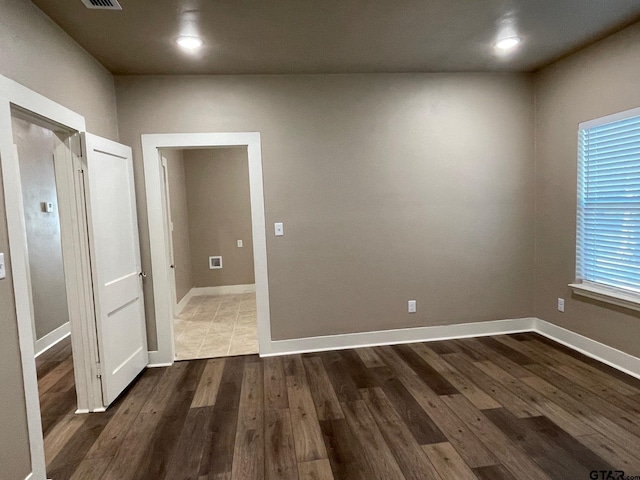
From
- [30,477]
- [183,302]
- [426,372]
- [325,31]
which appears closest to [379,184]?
[325,31]

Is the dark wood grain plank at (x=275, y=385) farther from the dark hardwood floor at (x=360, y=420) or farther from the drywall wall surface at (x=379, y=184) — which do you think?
the drywall wall surface at (x=379, y=184)

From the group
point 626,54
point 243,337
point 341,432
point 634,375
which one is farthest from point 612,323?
point 243,337

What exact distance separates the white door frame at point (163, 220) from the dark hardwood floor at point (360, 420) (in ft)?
0.93

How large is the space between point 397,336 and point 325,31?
109 inches

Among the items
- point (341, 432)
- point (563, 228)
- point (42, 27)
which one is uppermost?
point (42, 27)

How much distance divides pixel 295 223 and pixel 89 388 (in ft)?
6.70

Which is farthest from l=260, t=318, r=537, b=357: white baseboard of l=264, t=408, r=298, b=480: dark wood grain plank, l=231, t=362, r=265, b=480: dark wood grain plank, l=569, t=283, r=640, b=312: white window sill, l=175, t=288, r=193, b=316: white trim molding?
l=175, t=288, r=193, b=316: white trim molding

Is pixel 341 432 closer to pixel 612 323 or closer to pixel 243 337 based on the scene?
pixel 243 337

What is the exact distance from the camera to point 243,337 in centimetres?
412

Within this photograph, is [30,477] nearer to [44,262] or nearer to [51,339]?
[51,339]

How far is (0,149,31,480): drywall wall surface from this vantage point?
168cm

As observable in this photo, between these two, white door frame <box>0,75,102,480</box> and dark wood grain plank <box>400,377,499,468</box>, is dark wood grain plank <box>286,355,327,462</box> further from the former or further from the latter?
white door frame <box>0,75,102,480</box>

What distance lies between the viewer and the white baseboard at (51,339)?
3844 millimetres

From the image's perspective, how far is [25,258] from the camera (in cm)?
195
